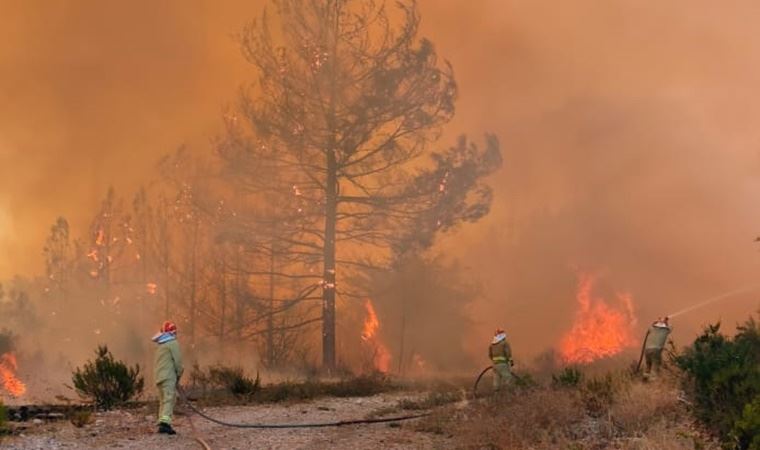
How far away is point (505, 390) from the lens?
488 inches

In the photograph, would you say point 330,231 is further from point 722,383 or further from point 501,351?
point 722,383

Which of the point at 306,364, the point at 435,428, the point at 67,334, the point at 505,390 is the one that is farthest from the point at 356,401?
the point at 67,334

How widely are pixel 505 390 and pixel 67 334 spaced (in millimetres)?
29895

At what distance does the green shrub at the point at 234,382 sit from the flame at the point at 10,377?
5752mm

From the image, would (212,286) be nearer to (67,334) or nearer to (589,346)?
(67,334)

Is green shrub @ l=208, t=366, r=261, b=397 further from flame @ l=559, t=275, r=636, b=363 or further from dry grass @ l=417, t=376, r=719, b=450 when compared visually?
flame @ l=559, t=275, r=636, b=363

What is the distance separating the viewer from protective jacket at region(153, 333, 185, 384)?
1054cm

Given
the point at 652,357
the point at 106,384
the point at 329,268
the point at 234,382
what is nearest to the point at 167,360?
the point at 106,384

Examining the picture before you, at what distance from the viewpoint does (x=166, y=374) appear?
1052cm

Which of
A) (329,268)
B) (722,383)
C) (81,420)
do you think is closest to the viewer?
(722,383)

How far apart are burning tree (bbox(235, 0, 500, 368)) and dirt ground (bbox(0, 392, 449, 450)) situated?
37.9ft

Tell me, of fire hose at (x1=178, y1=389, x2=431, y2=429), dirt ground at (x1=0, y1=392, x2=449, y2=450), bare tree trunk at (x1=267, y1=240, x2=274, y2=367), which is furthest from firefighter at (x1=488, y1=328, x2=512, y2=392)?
bare tree trunk at (x1=267, y1=240, x2=274, y2=367)

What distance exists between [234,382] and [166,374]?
5.49 meters

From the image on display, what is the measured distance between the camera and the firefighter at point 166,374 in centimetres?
1048
